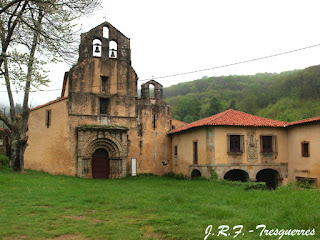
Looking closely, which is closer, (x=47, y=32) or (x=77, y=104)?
(x=47, y=32)

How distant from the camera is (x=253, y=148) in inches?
857

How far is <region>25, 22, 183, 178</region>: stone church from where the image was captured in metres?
23.6

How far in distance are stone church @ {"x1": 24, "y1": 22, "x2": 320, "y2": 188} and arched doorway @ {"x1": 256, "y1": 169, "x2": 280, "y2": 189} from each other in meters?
0.08

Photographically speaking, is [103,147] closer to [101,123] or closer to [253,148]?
[101,123]

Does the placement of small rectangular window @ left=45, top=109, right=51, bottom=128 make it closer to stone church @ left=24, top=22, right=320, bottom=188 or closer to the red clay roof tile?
stone church @ left=24, top=22, right=320, bottom=188

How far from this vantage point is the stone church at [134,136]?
21.1 m

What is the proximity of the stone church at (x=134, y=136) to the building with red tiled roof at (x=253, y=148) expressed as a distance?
7 centimetres

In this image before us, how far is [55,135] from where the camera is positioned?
931 inches

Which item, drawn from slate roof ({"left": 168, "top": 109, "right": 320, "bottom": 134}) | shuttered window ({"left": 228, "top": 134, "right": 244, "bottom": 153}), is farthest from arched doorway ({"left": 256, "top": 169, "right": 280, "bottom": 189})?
slate roof ({"left": 168, "top": 109, "right": 320, "bottom": 134})

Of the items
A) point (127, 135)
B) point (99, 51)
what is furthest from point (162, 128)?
point (99, 51)

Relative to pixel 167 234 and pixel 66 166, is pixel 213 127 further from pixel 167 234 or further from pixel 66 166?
pixel 167 234

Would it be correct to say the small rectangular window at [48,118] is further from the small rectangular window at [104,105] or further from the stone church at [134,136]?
the small rectangular window at [104,105]

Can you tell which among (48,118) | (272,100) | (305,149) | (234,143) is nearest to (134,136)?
(48,118)

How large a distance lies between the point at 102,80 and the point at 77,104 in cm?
307
